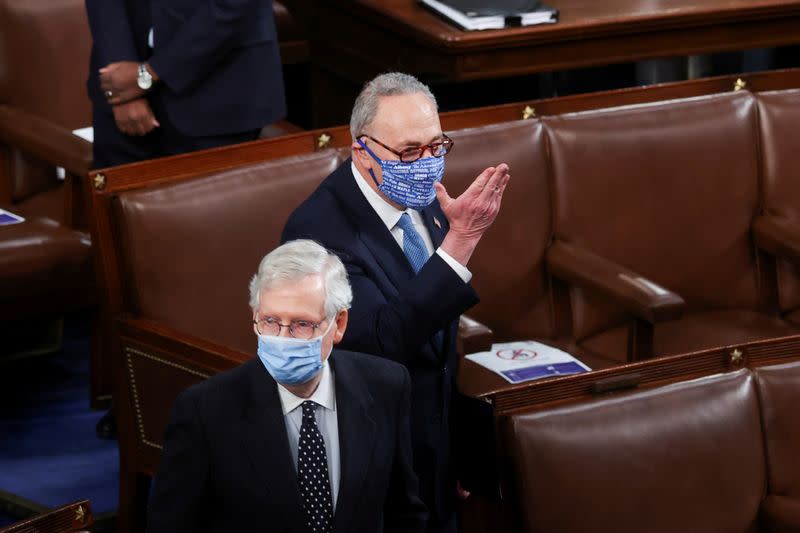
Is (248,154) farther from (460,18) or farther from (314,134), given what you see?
(460,18)

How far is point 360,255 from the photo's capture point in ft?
8.55

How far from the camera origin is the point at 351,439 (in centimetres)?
216

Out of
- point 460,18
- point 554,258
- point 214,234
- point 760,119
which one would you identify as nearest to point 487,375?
point 554,258

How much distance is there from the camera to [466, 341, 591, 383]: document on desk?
3.29 metres

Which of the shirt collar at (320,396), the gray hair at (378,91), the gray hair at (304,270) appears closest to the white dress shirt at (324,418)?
the shirt collar at (320,396)

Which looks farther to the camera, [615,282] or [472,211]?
[615,282]

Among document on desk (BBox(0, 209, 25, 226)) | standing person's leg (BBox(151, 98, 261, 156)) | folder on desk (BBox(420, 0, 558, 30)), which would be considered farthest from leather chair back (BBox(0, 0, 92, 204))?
folder on desk (BBox(420, 0, 558, 30))

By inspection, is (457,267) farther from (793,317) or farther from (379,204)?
(793,317)

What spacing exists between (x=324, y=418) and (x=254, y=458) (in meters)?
0.12

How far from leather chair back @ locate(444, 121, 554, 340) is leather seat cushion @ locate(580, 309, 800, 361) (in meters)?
0.18

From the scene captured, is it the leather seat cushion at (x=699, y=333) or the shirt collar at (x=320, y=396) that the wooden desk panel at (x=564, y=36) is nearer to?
the leather seat cushion at (x=699, y=333)

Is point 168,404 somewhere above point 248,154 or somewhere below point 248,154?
below

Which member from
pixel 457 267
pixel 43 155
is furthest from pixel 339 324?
pixel 43 155

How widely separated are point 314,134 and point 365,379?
130 cm
